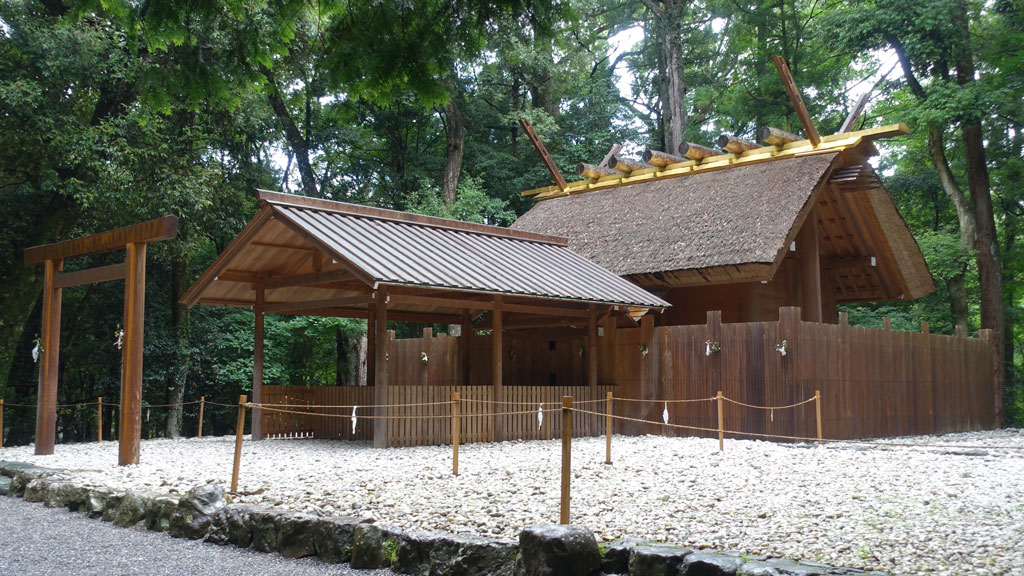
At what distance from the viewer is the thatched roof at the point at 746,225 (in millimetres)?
15461

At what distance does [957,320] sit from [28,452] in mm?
19579

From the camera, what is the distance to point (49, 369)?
11969 millimetres

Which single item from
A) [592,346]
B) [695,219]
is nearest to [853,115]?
[695,219]

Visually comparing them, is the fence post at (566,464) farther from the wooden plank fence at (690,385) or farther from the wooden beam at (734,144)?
the wooden beam at (734,144)

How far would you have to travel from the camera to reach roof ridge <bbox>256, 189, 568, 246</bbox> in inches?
Result: 478

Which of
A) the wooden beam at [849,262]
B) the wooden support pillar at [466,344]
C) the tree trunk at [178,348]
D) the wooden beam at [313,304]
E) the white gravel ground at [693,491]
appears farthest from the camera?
the tree trunk at [178,348]

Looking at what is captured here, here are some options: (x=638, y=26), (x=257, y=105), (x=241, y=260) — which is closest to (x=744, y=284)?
(x=241, y=260)

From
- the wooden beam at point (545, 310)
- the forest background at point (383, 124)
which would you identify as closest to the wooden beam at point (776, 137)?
the forest background at point (383, 124)

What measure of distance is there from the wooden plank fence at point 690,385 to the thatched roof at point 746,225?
2.01 metres

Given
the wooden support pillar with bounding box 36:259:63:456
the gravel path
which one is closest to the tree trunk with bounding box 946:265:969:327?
the gravel path

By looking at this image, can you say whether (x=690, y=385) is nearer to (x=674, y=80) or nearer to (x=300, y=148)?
(x=674, y=80)

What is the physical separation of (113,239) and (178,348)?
10023 millimetres

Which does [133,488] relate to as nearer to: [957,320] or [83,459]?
[83,459]

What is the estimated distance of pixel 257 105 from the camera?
63.1 ft
